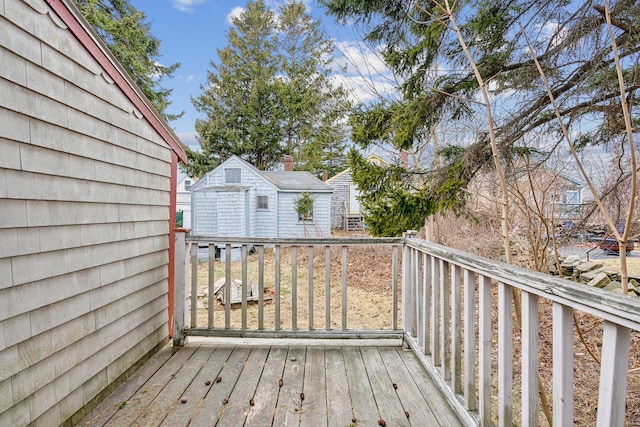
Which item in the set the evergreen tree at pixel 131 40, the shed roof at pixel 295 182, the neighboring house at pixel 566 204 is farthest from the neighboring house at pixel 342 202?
the neighboring house at pixel 566 204

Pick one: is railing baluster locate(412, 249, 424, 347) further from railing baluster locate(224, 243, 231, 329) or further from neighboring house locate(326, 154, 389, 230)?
neighboring house locate(326, 154, 389, 230)

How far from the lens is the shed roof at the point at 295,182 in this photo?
12.6m

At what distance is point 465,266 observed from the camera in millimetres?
1715

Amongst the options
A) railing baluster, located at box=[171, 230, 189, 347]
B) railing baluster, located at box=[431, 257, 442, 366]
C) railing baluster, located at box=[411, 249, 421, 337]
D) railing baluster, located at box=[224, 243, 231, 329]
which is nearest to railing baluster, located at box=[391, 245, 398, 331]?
railing baluster, located at box=[411, 249, 421, 337]

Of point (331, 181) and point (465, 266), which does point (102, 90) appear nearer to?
point (465, 266)

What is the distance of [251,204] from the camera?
1214 cm

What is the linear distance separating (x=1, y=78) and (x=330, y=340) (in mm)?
2627

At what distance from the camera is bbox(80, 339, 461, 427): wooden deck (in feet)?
6.18

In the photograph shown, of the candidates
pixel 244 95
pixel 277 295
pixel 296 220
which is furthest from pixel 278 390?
pixel 244 95

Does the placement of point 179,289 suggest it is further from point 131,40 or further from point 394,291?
point 131,40

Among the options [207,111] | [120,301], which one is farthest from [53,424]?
[207,111]

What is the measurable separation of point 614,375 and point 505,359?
0.55m

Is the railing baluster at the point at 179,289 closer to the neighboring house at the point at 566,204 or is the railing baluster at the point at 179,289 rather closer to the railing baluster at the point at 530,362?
the railing baluster at the point at 530,362

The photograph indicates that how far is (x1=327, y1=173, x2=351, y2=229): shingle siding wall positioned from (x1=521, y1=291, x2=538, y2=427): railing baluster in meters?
15.6
